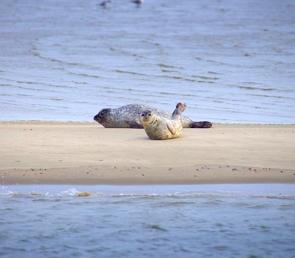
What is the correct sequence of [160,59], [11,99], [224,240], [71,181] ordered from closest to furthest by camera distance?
1. [224,240]
2. [71,181]
3. [11,99]
4. [160,59]

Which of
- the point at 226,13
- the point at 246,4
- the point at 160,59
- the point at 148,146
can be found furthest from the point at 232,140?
the point at 246,4

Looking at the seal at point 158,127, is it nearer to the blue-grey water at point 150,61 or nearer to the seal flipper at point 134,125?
the seal flipper at point 134,125

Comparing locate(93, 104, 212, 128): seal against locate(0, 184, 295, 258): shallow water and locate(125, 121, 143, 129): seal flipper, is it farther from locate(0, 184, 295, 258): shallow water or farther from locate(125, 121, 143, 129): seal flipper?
locate(0, 184, 295, 258): shallow water

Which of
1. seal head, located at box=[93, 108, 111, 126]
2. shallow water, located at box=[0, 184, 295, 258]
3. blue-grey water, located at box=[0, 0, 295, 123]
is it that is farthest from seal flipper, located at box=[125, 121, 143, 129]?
shallow water, located at box=[0, 184, 295, 258]

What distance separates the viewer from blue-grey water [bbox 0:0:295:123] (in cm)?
1700

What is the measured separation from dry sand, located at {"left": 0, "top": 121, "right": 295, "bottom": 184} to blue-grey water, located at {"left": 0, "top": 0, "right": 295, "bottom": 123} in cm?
295

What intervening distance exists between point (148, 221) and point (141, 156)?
239cm

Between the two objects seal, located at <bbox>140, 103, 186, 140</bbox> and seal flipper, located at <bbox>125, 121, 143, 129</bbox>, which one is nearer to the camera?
seal, located at <bbox>140, 103, 186, 140</bbox>

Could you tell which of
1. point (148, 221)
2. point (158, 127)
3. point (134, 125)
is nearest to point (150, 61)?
point (134, 125)

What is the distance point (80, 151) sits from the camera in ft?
35.6

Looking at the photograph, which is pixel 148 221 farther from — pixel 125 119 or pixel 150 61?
pixel 150 61

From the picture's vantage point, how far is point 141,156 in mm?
10641

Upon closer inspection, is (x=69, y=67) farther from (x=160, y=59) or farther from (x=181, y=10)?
(x=181, y=10)

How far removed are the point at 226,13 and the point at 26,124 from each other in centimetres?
2898
